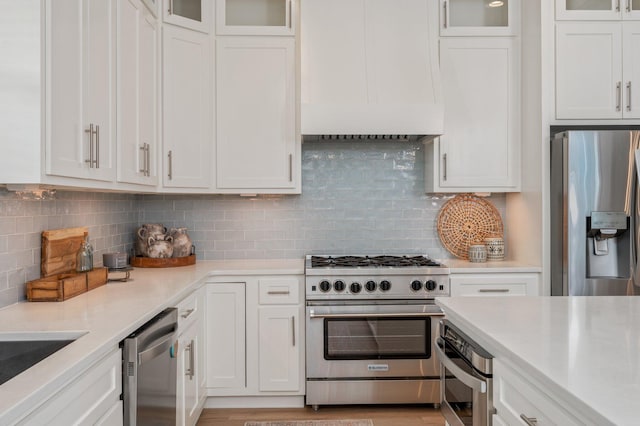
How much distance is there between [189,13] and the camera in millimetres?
3469

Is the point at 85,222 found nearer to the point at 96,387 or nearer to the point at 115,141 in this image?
the point at 115,141

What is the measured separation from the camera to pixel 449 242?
156 inches

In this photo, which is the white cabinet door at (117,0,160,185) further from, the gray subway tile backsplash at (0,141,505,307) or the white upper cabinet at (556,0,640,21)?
the white upper cabinet at (556,0,640,21)

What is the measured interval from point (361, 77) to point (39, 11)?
6.78 ft

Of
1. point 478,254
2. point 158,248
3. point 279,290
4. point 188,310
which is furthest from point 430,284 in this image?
point 158,248

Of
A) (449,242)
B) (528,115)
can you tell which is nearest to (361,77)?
(528,115)

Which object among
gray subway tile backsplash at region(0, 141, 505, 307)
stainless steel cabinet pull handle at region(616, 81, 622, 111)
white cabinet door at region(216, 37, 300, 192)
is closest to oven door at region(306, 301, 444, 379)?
gray subway tile backsplash at region(0, 141, 505, 307)

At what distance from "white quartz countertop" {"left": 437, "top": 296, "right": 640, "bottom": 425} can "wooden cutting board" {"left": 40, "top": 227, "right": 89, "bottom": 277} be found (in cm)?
180

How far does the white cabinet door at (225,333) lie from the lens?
333 cm

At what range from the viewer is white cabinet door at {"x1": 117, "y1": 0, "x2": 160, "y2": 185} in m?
2.58

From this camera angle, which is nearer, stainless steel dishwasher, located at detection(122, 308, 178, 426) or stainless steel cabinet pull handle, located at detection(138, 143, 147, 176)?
stainless steel dishwasher, located at detection(122, 308, 178, 426)

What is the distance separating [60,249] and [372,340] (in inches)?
74.1

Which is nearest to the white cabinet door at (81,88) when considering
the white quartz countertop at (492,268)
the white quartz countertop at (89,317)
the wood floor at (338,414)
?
the white quartz countertop at (89,317)

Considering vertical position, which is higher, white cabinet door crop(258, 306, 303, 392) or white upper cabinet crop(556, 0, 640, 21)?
white upper cabinet crop(556, 0, 640, 21)
